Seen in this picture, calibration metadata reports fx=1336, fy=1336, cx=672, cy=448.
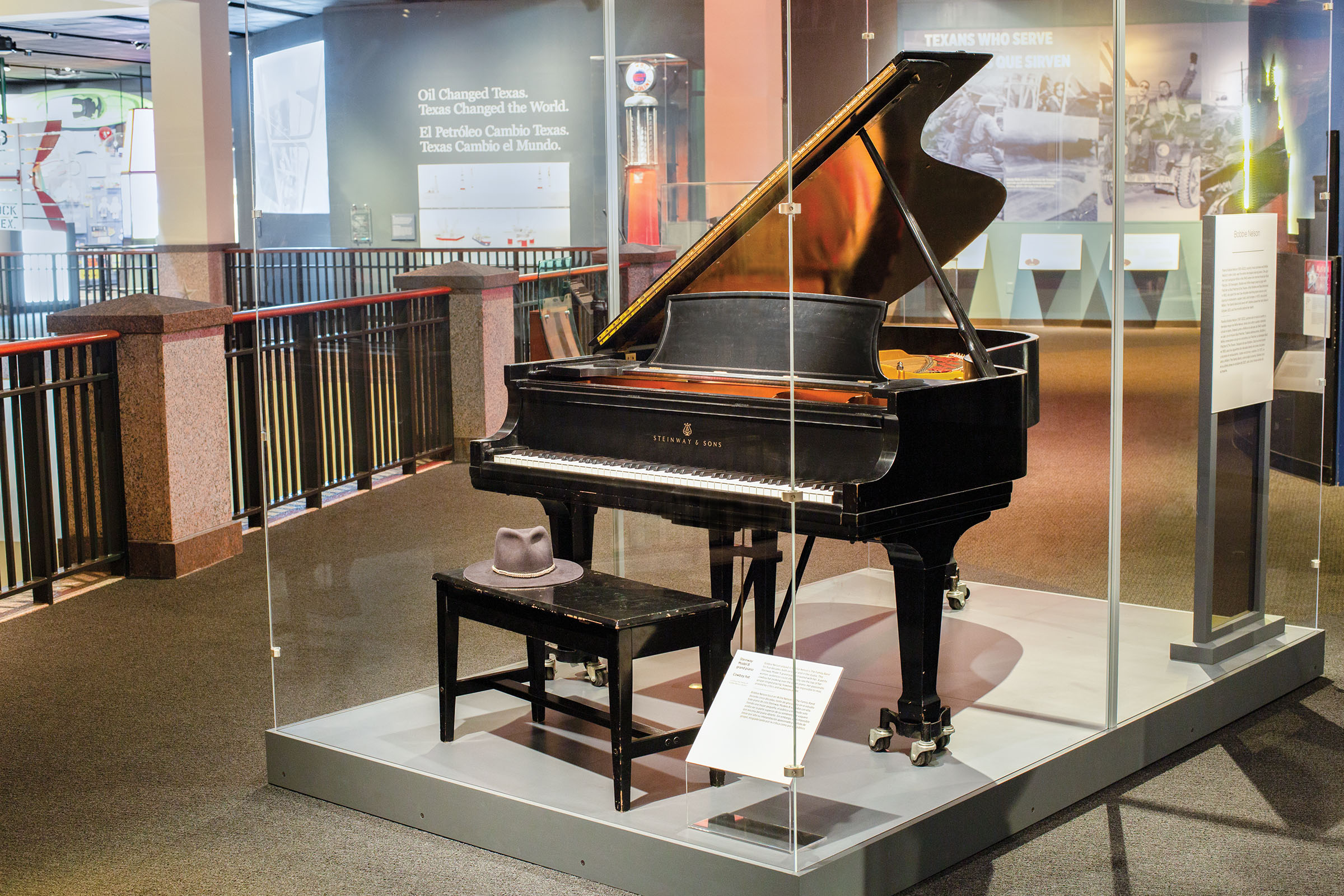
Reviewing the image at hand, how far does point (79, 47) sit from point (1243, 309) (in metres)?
14.9

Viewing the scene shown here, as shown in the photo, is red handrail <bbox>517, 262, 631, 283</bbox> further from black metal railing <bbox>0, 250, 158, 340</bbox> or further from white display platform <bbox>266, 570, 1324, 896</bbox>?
black metal railing <bbox>0, 250, 158, 340</bbox>

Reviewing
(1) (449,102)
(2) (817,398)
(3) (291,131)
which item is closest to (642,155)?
(1) (449,102)

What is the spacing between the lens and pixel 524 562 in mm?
3363

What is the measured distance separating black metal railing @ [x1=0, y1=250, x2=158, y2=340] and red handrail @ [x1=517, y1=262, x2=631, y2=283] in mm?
11039

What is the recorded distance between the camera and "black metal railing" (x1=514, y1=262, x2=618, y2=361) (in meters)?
3.92

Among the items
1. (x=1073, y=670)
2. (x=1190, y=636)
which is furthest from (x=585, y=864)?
(x=1190, y=636)

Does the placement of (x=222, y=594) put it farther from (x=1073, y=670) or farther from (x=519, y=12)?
(x=1073, y=670)

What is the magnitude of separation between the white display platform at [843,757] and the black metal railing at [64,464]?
88.3 inches

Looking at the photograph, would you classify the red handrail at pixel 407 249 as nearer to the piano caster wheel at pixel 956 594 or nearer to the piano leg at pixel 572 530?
the piano leg at pixel 572 530

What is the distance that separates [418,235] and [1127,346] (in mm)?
1955

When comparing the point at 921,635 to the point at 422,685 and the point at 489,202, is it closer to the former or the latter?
the point at 422,685

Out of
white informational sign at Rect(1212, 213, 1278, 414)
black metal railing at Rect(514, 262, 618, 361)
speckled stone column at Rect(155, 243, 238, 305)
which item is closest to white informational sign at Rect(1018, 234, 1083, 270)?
white informational sign at Rect(1212, 213, 1278, 414)

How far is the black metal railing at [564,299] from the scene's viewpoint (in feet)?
12.9

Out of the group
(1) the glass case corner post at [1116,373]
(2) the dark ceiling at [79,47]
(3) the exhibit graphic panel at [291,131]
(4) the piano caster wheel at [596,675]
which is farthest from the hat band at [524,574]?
(2) the dark ceiling at [79,47]
